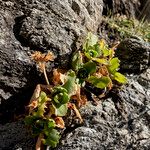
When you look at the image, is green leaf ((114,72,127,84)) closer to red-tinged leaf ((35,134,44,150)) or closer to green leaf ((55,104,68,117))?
→ green leaf ((55,104,68,117))

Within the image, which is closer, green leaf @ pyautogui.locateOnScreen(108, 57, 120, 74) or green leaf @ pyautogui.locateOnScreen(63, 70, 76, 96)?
green leaf @ pyautogui.locateOnScreen(63, 70, 76, 96)

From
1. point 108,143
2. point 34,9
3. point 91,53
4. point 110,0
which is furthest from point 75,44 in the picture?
point 110,0

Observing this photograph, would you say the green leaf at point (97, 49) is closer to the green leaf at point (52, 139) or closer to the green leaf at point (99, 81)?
the green leaf at point (99, 81)

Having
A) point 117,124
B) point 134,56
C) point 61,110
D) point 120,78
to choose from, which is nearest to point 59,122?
point 61,110

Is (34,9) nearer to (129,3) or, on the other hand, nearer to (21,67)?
(21,67)

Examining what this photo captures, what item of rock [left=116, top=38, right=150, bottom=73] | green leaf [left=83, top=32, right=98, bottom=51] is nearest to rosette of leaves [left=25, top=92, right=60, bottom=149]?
green leaf [left=83, top=32, right=98, bottom=51]

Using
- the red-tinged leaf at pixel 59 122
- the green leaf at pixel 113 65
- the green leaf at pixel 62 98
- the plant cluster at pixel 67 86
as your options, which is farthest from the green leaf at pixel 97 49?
the red-tinged leaf at pixel 59 122

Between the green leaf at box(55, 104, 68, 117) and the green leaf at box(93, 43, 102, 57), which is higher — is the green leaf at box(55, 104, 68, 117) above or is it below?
below
